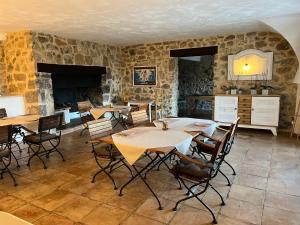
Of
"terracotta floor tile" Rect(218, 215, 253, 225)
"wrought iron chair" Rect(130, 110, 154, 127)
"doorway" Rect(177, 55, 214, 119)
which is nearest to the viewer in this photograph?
"terracotta floor tile" Rect(218, 215, 253, 225)

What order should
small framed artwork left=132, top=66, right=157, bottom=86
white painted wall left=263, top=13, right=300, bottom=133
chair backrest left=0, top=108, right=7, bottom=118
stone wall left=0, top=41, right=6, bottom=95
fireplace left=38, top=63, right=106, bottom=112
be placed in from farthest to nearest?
small framed artwork left=132, top=66, right=157, bottom=86 → fireplace left=38, top=63, right=106, bottom=112 → stone wall left=0, top=41, right=6, bottom=95 → chair backrest left=0, top=108, right=7, bottom=118 → white painted wall left=263, top=13, right=300, bottom=133

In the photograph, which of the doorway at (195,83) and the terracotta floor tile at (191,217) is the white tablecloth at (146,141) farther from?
the doorway at (195,83)

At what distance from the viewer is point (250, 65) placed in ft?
18.4

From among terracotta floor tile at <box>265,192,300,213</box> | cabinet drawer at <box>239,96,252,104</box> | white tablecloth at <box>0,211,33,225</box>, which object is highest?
cabinet drawer at <box>239,96,252,104</box>

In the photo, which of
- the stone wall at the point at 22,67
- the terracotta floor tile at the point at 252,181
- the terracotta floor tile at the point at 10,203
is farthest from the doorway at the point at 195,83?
the terracotta floor tile at the point at 10,203

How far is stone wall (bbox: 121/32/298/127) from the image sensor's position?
529 cm

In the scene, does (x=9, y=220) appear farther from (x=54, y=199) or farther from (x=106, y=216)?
(x=54, y=199)

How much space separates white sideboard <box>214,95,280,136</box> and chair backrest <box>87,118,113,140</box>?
3349 mm

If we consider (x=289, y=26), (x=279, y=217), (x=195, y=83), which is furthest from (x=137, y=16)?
(x=195, y=83)

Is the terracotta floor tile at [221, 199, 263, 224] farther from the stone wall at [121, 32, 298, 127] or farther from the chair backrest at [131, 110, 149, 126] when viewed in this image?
the stone wall at [121, 32, 298, 127]

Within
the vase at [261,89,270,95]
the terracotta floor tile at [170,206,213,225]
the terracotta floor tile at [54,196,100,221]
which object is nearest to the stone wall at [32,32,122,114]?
the terracotta floor tile at [54,196,100,221]

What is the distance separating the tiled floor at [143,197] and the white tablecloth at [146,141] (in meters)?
0.55

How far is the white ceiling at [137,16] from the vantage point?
3.36 metres

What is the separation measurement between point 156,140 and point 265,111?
3.62 metres
